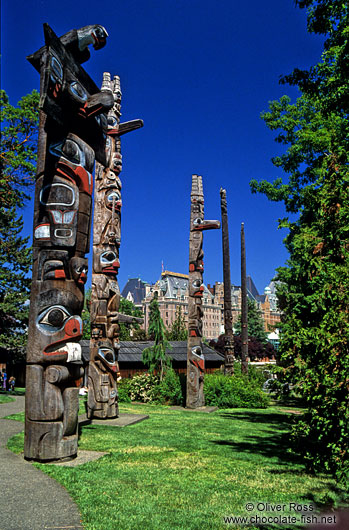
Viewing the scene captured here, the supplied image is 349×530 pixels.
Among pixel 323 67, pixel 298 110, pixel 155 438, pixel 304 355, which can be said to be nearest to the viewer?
pixel 304 355

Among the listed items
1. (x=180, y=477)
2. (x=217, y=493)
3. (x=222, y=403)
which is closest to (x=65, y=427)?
(x=180, y=477)

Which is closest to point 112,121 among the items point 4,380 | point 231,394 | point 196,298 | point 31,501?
point 196,298

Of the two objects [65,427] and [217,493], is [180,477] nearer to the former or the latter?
[217,493]

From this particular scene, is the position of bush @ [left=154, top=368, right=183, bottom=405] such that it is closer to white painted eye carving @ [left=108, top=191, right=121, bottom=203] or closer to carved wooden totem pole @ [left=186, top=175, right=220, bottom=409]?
carved wooden totem pole @ [left=186, top=175, right=220, bottom=409]

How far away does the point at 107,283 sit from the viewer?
13391 millimetres

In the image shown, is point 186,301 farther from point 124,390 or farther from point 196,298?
point 196,298

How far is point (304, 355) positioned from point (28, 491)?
4.20 metres

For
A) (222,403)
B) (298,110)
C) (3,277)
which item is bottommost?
(222,403)

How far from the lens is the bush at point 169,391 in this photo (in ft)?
57.3

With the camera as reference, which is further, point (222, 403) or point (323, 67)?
point (222, 403)

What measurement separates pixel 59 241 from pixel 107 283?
5.86 meters

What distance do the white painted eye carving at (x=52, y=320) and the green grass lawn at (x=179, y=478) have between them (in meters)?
2.15

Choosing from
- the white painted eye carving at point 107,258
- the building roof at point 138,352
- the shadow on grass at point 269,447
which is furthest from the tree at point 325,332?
the building roof at point 138,352

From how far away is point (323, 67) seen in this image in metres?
14.1
